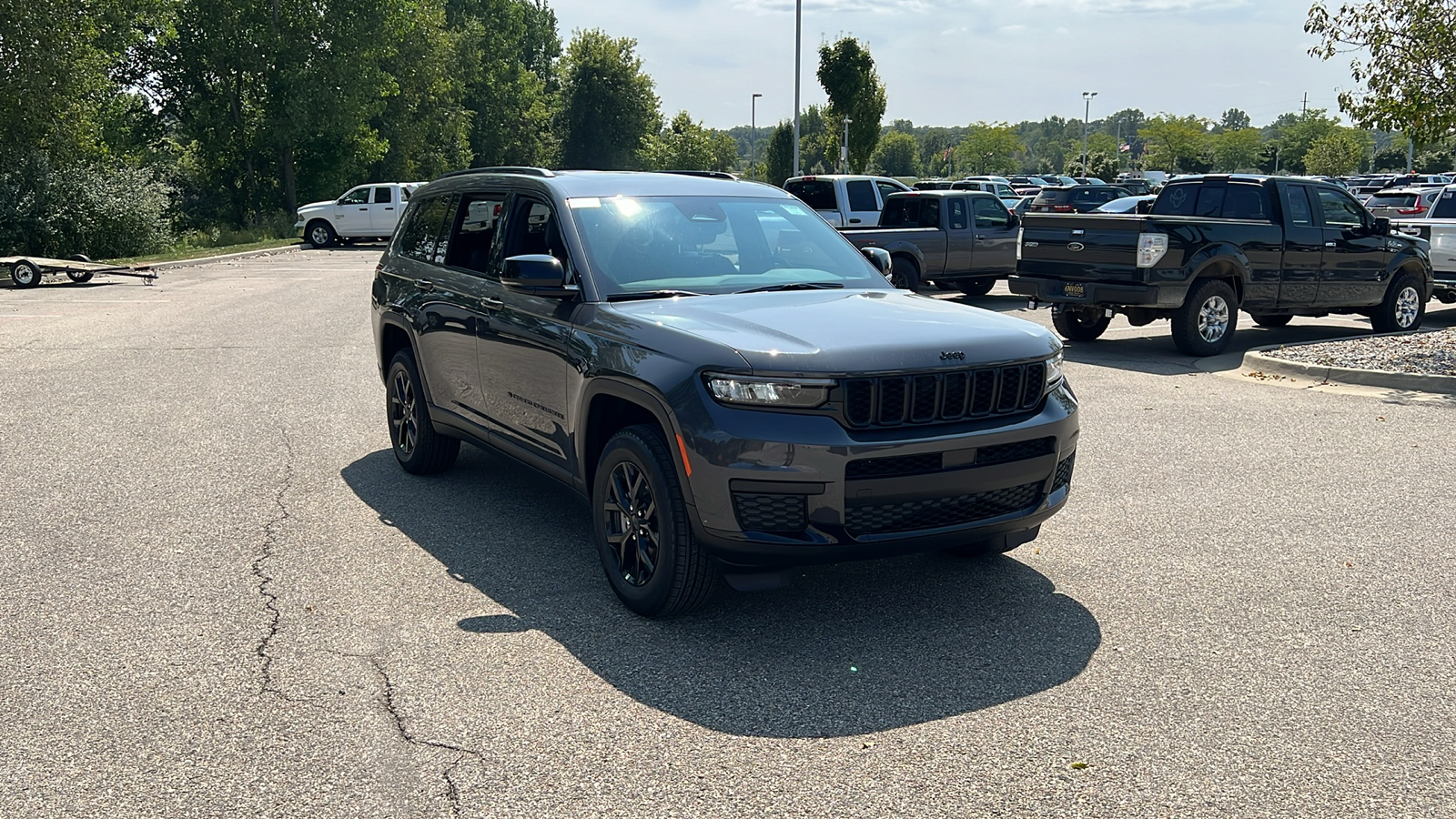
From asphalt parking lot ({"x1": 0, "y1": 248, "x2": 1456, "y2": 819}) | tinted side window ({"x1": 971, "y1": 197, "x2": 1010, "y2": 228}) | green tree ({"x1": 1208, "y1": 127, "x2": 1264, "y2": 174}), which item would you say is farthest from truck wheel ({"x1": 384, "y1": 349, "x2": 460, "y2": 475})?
green tree ({"x1": 1208, "y1": 127, "x2": 1264, "y2": 174})

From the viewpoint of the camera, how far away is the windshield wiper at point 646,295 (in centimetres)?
561

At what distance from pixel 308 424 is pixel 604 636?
5.33 meters

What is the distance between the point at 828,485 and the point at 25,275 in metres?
23.3

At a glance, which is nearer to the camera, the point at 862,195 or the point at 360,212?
the point at 862,195

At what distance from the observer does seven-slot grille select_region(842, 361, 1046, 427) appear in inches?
184

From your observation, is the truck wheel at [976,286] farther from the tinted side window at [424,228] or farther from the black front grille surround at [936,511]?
the black front grille surround at [936,511]

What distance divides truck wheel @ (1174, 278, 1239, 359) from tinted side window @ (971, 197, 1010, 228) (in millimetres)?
6842

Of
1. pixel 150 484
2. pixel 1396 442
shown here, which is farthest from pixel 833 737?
pixel 1396 442

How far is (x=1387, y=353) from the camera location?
12523 mm

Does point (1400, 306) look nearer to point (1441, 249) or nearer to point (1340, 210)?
point (1340, 210)

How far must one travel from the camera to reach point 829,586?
5.56 m

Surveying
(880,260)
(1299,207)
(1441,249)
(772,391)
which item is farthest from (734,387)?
(1441,249)

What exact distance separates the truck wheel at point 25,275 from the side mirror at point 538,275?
2122 centimetres

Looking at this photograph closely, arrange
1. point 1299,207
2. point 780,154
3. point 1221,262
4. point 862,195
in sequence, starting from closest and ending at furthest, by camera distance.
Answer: point 1221,262, point 1299,207, point 862,195, point 780,154
